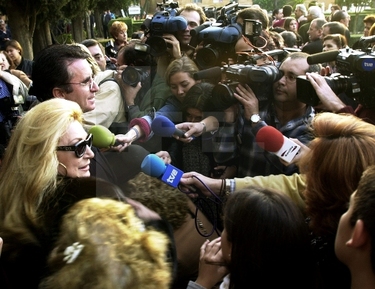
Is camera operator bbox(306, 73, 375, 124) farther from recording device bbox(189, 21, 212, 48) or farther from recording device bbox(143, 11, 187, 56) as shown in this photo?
recording device bbox(143, 11, 187, 56)

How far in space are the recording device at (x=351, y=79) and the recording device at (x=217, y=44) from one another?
0.80 metres

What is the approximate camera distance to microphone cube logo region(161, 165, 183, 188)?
6.79 feet

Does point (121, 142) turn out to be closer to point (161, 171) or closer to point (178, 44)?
point (161, 171)

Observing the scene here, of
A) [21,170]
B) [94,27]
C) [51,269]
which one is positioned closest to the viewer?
[51,269]

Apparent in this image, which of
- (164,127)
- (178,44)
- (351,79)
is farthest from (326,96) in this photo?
(178,44)

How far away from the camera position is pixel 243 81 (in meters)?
2.79

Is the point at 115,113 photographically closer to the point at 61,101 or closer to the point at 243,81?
the point at 243,81

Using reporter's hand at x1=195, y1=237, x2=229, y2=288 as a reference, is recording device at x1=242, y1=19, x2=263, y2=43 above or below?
above

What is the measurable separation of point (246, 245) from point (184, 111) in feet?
5.46

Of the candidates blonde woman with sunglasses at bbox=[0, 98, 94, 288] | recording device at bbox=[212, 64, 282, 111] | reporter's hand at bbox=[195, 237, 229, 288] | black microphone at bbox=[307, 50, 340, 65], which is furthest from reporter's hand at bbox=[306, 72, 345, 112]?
blonde woman with sunglasses at bbox=[0, 98, 94, 288]

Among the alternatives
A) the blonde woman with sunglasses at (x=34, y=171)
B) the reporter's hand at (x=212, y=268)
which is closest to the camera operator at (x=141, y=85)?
the blonde woman with sunglasses at (x=34, y=171)

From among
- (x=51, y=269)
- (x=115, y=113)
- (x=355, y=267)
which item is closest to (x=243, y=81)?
(x=115, y=113)

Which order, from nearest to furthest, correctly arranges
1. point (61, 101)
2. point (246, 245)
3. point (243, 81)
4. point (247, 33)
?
point (246, 245) < point (61, 101) < point (243, 81) < point (247, 33)

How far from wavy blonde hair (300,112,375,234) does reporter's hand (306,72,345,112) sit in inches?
26.6
